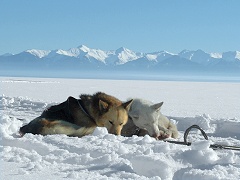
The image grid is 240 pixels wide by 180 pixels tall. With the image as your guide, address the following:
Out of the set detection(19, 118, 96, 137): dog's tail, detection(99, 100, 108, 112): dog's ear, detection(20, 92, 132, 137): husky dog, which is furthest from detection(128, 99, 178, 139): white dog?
detection(19, 118, 96, 137): dog's tail

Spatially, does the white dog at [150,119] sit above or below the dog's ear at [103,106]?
below

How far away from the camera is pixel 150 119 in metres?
6.12

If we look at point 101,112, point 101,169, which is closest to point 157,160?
point 101,169

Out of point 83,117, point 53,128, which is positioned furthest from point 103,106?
point 53,128

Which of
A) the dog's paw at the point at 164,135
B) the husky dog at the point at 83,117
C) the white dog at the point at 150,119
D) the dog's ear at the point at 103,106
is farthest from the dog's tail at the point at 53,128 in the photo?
the dog's paw at the point at 164,135

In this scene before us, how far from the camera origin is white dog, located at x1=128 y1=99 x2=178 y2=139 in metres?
A: 6.10

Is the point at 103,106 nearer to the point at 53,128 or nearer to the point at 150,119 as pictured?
the point at 53,128

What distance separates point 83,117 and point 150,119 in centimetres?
103

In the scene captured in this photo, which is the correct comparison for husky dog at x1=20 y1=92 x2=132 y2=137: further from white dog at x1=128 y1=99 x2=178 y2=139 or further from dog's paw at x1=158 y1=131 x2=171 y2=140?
dog's paw at x1=158 y1=131 x2=171 y2=140

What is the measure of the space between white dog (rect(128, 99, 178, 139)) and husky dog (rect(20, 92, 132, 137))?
651 millimetres

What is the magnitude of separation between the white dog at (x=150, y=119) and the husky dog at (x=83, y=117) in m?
0.65

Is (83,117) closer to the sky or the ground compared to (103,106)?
closer to the ground

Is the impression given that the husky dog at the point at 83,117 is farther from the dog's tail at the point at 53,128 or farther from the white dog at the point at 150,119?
the white dog at the point at 150,119

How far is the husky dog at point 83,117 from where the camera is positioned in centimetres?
521
